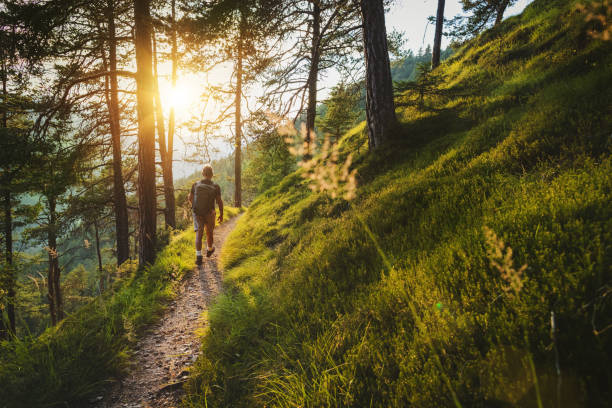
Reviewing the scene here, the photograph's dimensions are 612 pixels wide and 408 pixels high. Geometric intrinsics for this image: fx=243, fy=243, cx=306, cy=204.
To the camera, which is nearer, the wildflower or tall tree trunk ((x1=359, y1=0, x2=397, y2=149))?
the wildflower

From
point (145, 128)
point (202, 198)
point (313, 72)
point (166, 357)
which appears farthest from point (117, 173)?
point (166, 357)

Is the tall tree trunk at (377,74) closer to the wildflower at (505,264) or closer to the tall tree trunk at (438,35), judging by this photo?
the wildflower at (505,264)

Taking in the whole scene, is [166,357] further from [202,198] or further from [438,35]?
[438,35]

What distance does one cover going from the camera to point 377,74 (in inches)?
233

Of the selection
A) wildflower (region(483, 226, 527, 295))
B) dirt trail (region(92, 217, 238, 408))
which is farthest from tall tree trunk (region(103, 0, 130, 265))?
wildflower (region(483, 226, 527, 295))

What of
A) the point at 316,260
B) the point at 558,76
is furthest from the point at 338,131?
the point at 316,260

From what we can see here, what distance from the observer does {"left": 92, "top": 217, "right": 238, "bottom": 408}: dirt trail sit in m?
2.72

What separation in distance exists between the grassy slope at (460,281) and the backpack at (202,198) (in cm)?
292

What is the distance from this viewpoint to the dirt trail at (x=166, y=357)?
8.93ft

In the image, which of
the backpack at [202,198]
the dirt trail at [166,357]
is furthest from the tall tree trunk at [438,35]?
the dirt trail at [166,357]

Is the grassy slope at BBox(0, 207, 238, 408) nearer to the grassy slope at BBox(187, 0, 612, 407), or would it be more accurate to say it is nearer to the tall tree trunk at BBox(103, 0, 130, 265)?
the grassy slope at BBox(187, 0, 612, 407)

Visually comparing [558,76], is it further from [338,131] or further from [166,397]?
[338,131]

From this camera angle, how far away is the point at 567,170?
2.59 metres

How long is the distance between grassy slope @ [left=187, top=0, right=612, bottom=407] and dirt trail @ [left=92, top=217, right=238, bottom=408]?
39cm
